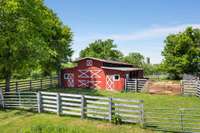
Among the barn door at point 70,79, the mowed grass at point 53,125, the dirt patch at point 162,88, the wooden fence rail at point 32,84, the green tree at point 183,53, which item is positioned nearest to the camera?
the mowed grass at point 53,125

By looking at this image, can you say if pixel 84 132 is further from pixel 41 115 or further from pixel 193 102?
pixel 193 102

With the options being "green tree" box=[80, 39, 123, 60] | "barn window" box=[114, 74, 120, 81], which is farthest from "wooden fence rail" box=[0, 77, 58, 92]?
"green tree" box=[80, 39, 123, 60]

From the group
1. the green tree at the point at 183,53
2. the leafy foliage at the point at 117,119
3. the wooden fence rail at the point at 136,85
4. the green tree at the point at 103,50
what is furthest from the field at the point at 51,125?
the green tree at the point at 103,50

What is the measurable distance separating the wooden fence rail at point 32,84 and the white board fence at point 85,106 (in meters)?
10.2

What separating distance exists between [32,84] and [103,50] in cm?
4223

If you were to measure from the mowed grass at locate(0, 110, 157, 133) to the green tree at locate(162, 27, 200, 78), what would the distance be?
30256 millimetres

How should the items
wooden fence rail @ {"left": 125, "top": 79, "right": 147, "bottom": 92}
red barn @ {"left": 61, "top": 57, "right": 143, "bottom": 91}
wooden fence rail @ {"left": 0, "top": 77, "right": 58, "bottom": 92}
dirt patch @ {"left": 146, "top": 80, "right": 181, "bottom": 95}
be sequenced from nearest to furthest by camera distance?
dirt patch @ {"left": 146, "top": 80, "right": 181, "bottom": 95} → wooden fence rail @ {"left": 0, "top": 77, "right": 58, "bottom": 92} → wooden fence rail @ {"left": 125, "top": 79, "right": 147, "bottom": 92} → red barn @ {"left": 61, "top": 57, "right": 143, "bottom": 91}

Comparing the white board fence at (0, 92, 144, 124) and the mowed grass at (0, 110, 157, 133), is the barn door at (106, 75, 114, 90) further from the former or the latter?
the mowed grass at (0, 110, 157, 133)

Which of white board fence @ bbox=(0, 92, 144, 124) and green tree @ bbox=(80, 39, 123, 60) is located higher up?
green tree @ bbox=(80, 39, 123, 60)

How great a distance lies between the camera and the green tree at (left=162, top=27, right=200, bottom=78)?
4097 cm

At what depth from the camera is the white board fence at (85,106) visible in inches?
514

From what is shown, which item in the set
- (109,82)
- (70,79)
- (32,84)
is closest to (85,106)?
(109,82)

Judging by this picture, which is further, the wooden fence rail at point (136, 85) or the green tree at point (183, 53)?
the green tree at point (183, 53)

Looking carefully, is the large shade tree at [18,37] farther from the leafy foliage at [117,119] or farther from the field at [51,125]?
the leafy foliage at [117,119]
